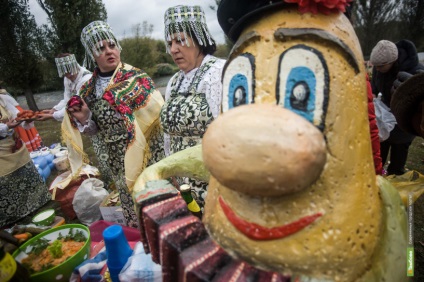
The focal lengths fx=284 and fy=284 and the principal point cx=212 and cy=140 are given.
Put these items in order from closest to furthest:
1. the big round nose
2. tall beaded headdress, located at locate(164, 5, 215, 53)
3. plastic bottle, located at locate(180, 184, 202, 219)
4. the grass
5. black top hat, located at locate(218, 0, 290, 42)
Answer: the big round nose → black top hat, located at locate(218, 0, 290, 42) → plastic bottle, located at locate(180, 184, 202, 219) → tall beaded headdress, located at locate(164, 5, 215, 53) → the grass

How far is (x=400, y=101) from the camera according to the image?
1.14m

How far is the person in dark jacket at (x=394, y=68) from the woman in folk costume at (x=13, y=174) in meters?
3.76

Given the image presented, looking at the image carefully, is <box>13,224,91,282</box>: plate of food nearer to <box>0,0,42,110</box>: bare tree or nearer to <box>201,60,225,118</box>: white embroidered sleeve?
<box>201,60,225,118</box>: white embroidered sleeve

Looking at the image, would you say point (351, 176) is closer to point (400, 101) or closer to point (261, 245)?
point (261, 245)

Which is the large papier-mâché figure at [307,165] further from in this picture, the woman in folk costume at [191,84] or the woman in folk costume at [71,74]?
the woman in folk costume at [71,74]

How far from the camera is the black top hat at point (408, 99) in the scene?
106cm

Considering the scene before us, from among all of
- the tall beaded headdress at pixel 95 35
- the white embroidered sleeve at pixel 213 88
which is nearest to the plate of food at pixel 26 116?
the tall beaded headdress at pixel 95 35

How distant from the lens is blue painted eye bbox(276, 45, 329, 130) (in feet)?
2.30

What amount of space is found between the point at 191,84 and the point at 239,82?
0.90m

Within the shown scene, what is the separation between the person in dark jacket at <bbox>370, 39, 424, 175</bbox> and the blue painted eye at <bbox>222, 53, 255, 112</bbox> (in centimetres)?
255

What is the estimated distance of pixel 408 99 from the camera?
1.11m

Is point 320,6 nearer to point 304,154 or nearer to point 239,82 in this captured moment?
point 239,82

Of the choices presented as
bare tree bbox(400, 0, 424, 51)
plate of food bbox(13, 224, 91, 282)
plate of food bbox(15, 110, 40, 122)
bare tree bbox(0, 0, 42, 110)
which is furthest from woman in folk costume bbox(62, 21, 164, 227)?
bare tree bbox(400, 0, 424, 51)

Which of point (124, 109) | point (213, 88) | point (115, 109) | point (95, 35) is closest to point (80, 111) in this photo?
point (115, 109)
